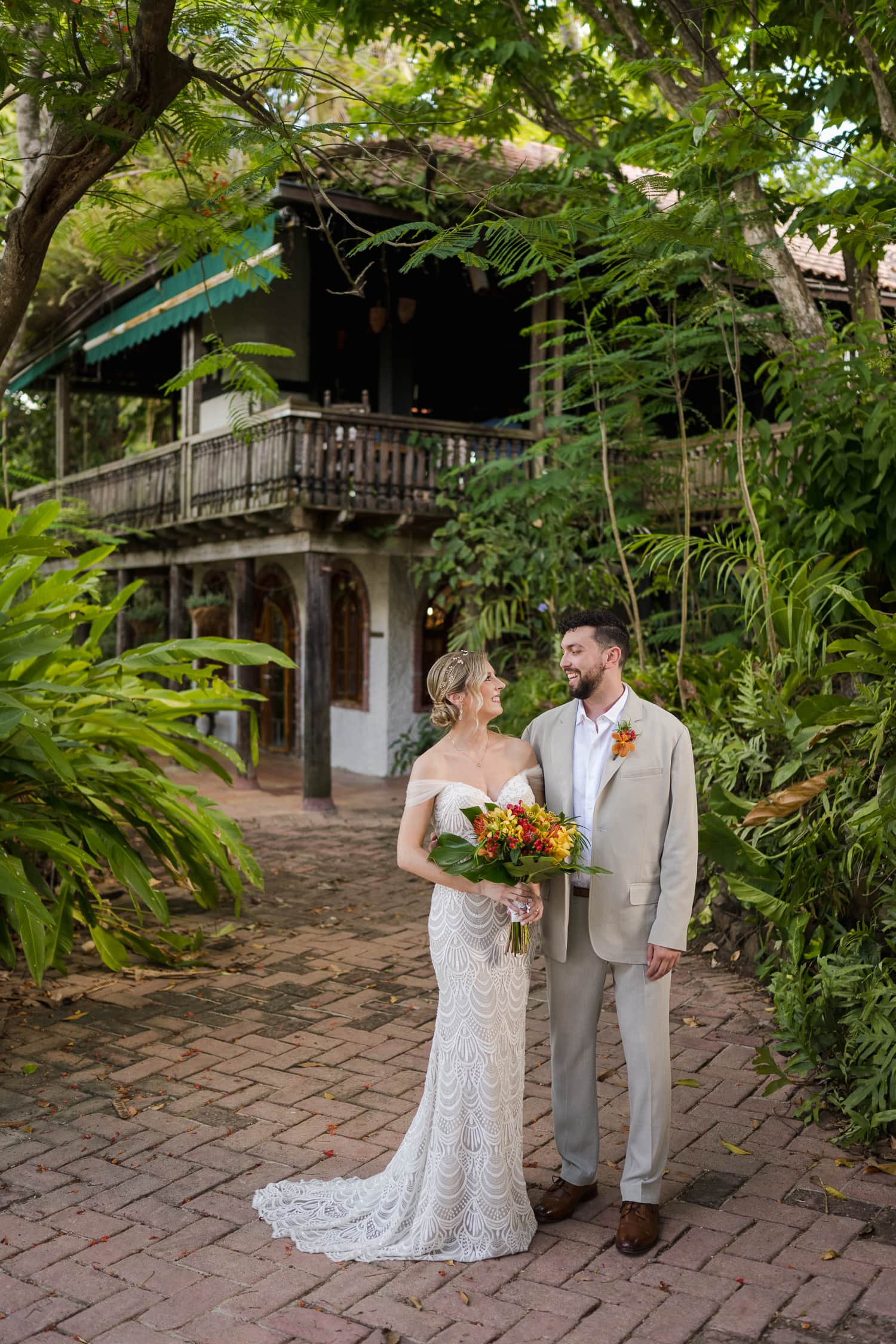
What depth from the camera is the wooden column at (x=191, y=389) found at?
1409 centimetres

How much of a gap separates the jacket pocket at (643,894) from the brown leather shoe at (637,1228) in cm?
85

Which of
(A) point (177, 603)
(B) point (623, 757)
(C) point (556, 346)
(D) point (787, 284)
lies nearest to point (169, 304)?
(A) point (177, 603)

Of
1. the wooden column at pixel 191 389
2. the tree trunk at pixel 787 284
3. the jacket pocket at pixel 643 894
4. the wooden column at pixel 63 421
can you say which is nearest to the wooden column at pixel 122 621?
the wooden column at pixel 63 421

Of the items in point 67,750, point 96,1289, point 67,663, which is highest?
point 67,663

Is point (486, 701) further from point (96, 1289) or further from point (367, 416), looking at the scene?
point (367, 416)

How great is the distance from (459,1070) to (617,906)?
652 millimetres

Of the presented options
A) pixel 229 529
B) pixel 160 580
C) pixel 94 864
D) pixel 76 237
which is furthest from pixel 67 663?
pixel 160 580

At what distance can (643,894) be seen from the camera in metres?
3.46

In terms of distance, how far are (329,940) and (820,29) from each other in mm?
6037

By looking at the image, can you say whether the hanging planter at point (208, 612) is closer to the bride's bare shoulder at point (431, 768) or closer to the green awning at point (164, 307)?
the green awning at point (164, 307)

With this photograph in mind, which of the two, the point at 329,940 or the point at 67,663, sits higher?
the point at 67,663

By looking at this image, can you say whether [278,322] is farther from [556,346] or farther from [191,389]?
[556,346]

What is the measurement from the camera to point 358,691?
1478 centimetres

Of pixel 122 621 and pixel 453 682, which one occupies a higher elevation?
pixel 122 621
